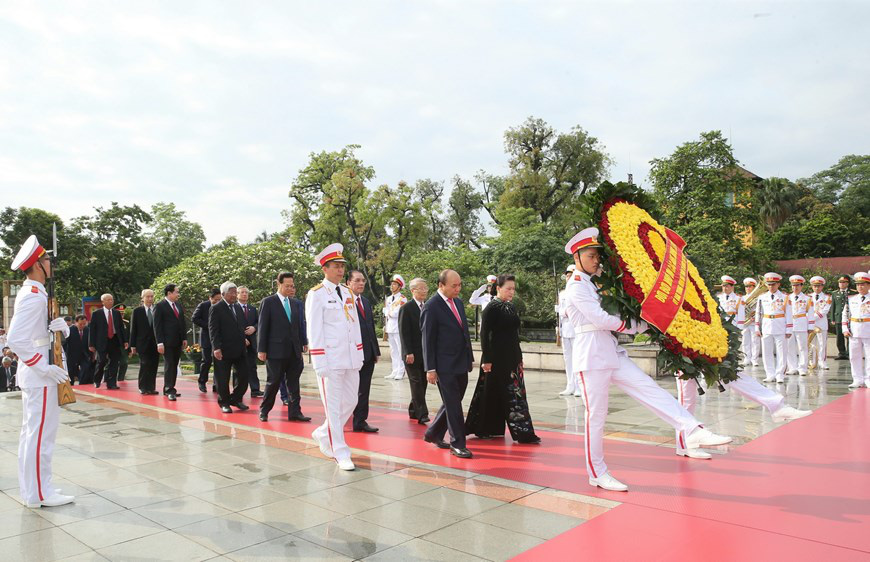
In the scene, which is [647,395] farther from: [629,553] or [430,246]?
[430,246]

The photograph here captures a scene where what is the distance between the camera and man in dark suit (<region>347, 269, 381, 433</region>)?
24.1ft

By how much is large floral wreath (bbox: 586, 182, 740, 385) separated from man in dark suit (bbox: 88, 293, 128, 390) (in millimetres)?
9702

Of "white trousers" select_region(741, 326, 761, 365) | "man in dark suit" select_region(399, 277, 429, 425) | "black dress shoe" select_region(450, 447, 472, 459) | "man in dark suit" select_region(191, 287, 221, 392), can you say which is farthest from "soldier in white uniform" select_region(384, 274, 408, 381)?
"white trousers" select_region(741, 326, 761, 365)

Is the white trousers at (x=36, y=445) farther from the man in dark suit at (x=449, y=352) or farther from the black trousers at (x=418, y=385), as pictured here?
the black trousers at (x=418, y=385)

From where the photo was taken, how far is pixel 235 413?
8.86 metres

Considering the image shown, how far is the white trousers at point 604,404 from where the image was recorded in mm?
4777

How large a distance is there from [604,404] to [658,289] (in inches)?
39.0

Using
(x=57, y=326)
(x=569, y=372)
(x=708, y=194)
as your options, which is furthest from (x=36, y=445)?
(x=708, y=194)

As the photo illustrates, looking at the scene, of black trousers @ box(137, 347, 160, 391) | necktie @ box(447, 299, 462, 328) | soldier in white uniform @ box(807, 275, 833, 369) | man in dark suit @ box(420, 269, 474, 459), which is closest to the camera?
man in dark suit @ box(420, 269, 474, 459)

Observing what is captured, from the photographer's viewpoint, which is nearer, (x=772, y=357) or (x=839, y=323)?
(x=772, y=357)

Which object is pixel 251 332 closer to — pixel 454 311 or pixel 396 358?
pixel 396 358

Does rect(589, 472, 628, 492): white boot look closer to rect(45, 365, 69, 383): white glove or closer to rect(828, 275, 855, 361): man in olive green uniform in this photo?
rect(45, 365, 69, 383): white glove

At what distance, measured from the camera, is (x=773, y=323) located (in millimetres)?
11250

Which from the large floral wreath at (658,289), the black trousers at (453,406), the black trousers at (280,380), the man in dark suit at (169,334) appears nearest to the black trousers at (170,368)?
the man in dark suit at (169,334)
